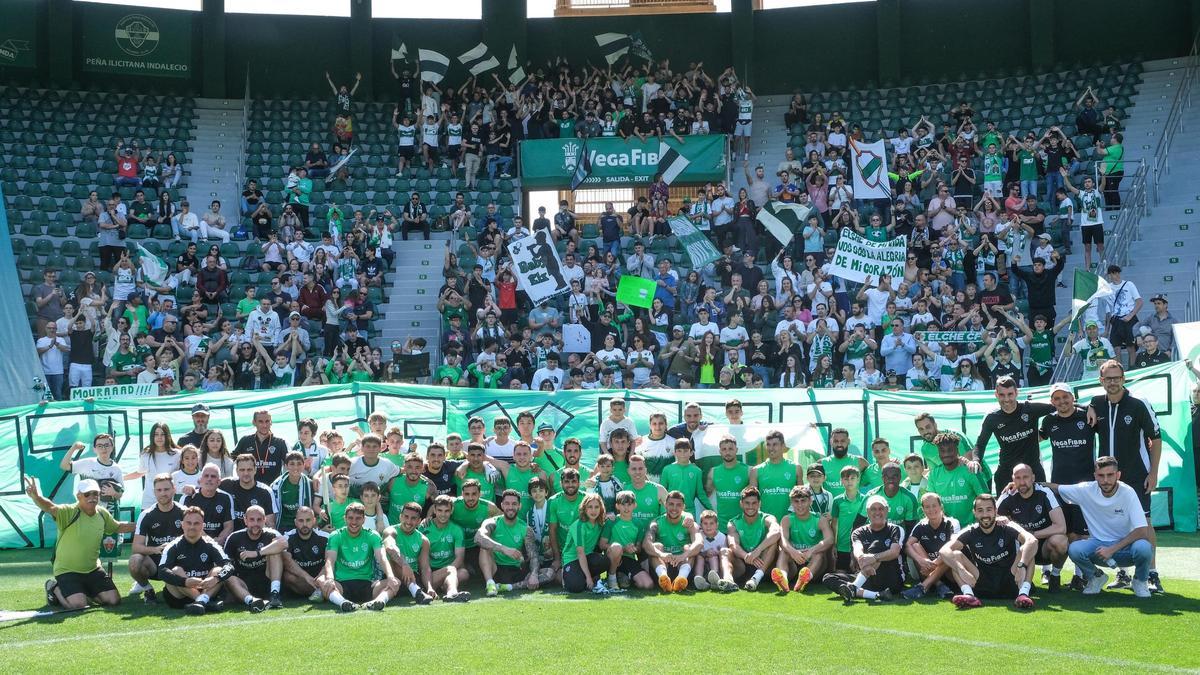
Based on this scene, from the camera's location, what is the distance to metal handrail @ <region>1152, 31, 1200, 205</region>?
79.4 feet

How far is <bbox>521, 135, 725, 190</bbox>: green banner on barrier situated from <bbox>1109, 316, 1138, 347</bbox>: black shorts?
32.3ft

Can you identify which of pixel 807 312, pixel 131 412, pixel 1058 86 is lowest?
pixel 131 412

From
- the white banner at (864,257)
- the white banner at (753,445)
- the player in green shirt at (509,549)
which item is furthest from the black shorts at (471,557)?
the white banner at (864,257)

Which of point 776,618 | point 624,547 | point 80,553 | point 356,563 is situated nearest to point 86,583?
point 80,553

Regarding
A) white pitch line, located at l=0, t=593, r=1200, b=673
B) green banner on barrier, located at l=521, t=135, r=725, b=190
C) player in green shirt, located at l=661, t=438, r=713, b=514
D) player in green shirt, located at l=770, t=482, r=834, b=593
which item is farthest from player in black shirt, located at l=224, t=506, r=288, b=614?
green banner on barrier, located at l=521, t=135, r=725, b=190

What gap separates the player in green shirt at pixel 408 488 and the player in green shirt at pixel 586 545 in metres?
1.70

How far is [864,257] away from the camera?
20.8m

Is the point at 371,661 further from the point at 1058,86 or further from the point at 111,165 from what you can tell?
the point at 1058,86

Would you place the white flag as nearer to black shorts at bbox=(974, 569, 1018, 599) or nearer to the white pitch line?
the white pitch line

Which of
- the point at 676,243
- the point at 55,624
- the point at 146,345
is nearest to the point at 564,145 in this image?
the point at 676,243

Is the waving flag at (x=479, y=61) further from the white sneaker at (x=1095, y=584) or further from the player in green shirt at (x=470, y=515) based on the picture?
the white sneaker at (x=1095, y=584)

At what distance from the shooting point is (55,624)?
10.0m

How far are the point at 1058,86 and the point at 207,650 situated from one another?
2349 centimetres

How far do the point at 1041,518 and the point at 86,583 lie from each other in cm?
852
